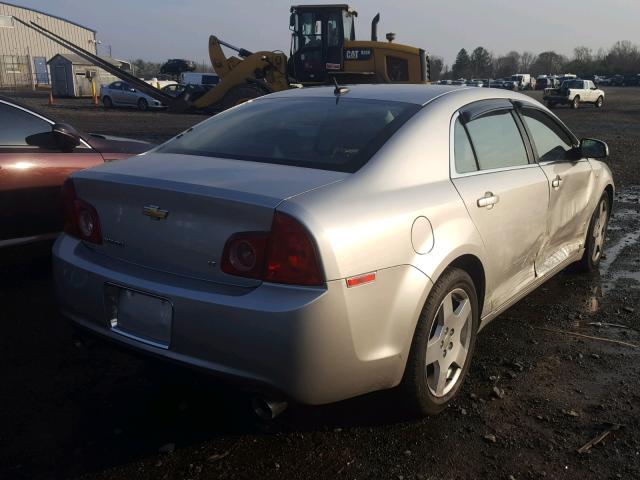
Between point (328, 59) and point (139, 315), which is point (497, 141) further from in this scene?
point (328, 59)

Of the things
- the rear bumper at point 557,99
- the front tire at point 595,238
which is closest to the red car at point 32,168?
the front tire at point 595,238

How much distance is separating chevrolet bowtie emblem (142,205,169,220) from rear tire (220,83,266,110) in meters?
16.9

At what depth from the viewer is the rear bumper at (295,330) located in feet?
7.43

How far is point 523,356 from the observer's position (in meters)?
3.65

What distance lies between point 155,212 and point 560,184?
9.07ft

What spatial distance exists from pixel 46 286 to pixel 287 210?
3.15 meters

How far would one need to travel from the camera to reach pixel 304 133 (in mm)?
3162

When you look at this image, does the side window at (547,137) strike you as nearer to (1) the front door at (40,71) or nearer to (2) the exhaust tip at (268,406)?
(2) the exhaust tip at (268,406)

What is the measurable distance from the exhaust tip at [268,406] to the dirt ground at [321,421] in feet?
0.71

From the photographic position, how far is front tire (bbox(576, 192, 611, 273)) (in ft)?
16.1

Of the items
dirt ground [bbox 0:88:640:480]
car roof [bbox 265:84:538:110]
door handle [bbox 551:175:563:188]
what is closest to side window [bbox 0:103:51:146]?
dirt ground [bbox 0:88:640:480]

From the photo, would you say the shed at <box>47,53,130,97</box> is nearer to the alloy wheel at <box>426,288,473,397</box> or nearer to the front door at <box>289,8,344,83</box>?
the front door at <box>289,8,344,83</box>

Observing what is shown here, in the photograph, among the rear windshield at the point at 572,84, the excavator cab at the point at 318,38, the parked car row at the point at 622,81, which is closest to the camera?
the excavator cab at the point at 318,38

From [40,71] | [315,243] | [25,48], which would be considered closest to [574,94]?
[315,243]
